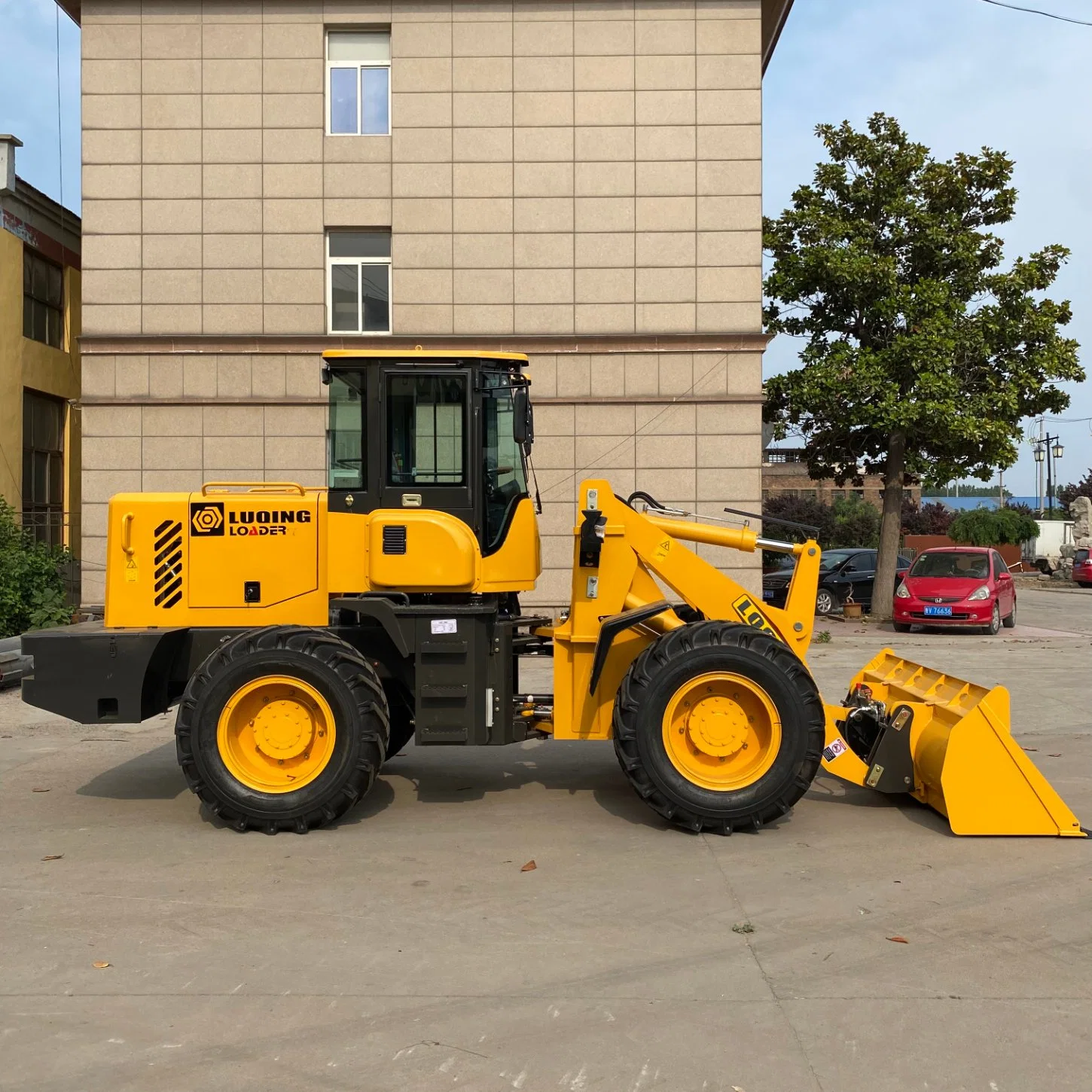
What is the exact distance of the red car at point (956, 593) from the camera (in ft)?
67.1

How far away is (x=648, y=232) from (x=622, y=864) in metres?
13.3

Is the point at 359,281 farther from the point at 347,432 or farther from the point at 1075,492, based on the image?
the point at 1075,492

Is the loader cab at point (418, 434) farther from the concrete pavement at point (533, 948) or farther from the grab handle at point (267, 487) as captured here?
the concrete pavement at point (533, 948)

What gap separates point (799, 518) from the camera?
47.1 metres

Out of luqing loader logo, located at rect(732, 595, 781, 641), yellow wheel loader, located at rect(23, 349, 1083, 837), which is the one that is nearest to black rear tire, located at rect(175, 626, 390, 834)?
yellow wheel loader, located at rect(23, 349, 1083, 837)

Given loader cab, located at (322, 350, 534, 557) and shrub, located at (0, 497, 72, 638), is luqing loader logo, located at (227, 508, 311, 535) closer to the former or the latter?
loader cab, located at (322, 350, 534, 557)

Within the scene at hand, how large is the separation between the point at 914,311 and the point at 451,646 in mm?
15850

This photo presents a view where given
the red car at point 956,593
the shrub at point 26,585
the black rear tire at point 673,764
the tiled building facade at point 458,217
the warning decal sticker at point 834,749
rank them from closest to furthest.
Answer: the black rear tire at point 673,764, the warning decal sticker at point 834,749, the shrub at point 26,585, the tiled building facade at point 458,217, the red car at point 956,593

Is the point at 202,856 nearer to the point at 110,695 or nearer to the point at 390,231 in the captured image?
the point at 110,695

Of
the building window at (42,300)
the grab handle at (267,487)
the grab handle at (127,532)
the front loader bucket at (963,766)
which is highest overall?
the building window at (42,300)

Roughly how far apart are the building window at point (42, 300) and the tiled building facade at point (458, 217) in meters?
2.23

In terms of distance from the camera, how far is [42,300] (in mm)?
19859

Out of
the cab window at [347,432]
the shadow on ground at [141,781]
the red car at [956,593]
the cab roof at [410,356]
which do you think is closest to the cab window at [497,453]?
the cab roof at [410,356]

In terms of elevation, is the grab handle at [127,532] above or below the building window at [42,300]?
below
